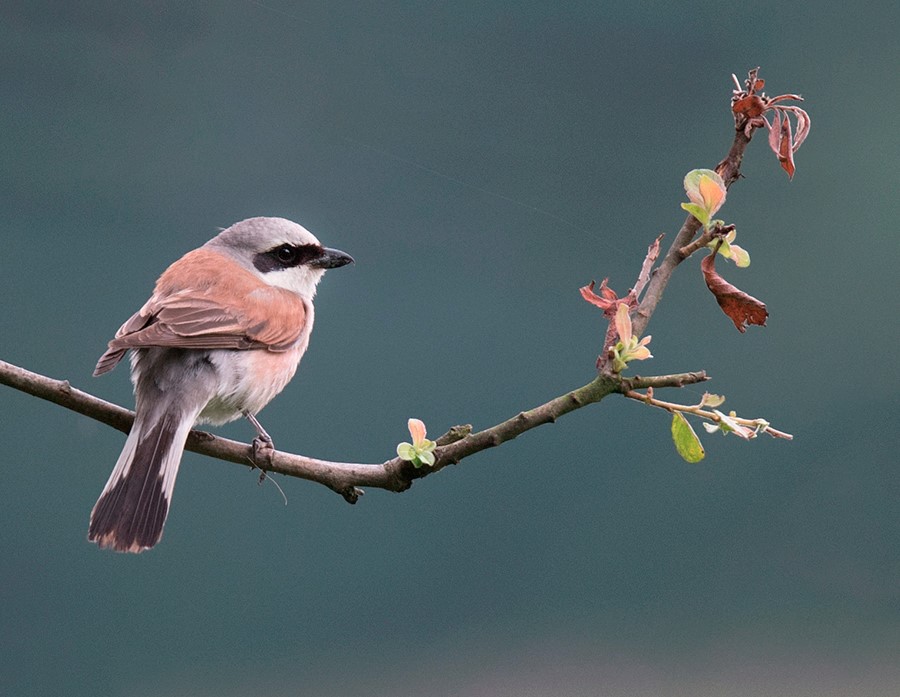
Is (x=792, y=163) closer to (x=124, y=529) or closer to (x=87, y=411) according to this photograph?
(x=124, y=529)

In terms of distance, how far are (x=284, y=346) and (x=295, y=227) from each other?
26 cm

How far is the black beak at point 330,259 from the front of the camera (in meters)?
1.96

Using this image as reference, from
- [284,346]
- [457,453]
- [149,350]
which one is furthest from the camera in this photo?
[284,346]

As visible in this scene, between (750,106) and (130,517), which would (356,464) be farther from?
(750,106)

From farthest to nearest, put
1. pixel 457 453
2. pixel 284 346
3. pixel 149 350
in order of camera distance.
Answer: pixel 284 346, pixel 149 350, pixel 457 453

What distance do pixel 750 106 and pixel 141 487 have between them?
3.16 ft

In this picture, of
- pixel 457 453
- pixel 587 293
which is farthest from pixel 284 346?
pixel 587 293

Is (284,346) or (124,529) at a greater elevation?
(284,346)

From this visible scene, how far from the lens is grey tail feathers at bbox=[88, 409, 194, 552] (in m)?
1.26

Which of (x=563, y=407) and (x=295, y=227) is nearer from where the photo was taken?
(x=563, y=407)

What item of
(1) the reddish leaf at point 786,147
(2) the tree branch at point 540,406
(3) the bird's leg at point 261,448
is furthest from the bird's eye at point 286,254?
(1) the reddish leaf at point 786,147

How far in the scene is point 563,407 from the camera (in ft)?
3.51

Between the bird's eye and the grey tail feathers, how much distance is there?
500mm

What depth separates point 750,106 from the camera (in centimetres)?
106
